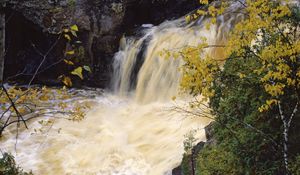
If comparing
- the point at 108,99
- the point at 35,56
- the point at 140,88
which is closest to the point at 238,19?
the point at 140,88

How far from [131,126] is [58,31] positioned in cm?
456

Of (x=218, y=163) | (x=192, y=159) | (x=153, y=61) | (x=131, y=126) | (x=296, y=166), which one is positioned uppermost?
(x=153, y=61)

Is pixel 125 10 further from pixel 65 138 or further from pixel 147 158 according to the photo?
pixel 147 158

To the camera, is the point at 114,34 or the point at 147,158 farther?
the point at 114,34

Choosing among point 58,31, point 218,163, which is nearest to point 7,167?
point 218,163

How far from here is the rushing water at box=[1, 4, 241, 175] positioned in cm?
834

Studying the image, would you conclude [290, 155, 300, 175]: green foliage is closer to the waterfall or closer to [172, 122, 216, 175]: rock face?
[172, 122, 216, 175]: rock face

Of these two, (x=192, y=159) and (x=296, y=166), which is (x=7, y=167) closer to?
(x=192, y=159)

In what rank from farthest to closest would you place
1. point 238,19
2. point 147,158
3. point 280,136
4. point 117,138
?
1. point 238,19
2. point 117,138
3. point 147,158
4. point 280,136

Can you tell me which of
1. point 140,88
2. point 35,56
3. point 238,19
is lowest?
point 140,88

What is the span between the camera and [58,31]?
1282 centimetres

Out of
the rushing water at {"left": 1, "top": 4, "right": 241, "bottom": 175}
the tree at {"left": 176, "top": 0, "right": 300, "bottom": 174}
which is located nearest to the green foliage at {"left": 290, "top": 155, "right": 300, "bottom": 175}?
the tree at {"left": 176, "top": 0, "right": 300, "bottom": 174}

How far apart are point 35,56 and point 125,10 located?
3.62 meters

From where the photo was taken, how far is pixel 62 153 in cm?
889
